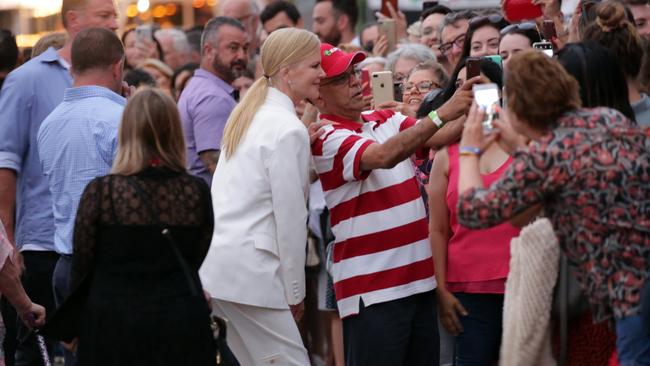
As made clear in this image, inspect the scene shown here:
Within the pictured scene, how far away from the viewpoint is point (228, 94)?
31.9ft

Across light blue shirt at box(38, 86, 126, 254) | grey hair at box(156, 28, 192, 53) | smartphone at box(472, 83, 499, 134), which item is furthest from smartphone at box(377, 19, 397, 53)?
smartphone at box(472, 83, 499, 134)

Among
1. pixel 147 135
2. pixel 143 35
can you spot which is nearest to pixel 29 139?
pixel 147 135

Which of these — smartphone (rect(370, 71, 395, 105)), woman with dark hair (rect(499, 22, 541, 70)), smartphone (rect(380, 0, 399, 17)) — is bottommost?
smartphone (rect(380, 0, 399, 17))

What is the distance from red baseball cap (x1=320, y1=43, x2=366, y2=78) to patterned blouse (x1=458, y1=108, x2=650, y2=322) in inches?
74.1

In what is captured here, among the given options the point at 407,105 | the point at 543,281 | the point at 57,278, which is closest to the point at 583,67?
the point at 543,281

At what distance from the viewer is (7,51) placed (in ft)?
29.6

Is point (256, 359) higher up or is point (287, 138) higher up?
point (287, 138)

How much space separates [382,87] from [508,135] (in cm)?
278

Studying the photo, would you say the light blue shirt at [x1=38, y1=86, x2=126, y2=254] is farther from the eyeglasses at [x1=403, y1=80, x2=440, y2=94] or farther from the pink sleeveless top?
the eyeglasses at [x1=403, y1=80, x2=440, y2=94]

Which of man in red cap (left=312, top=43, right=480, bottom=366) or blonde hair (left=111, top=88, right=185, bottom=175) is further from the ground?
blonde hair (left=111, top=88, right=185, bottom=175)

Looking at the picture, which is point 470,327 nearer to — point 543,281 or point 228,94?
point 543,281

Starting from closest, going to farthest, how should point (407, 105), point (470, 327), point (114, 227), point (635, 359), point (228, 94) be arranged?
point (635, 359) < point (114, 227) < point (470, 327) < point (407, 105) < point (228, 94)

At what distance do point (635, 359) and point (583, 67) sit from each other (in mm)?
1201

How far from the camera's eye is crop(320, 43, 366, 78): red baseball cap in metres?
6.72
